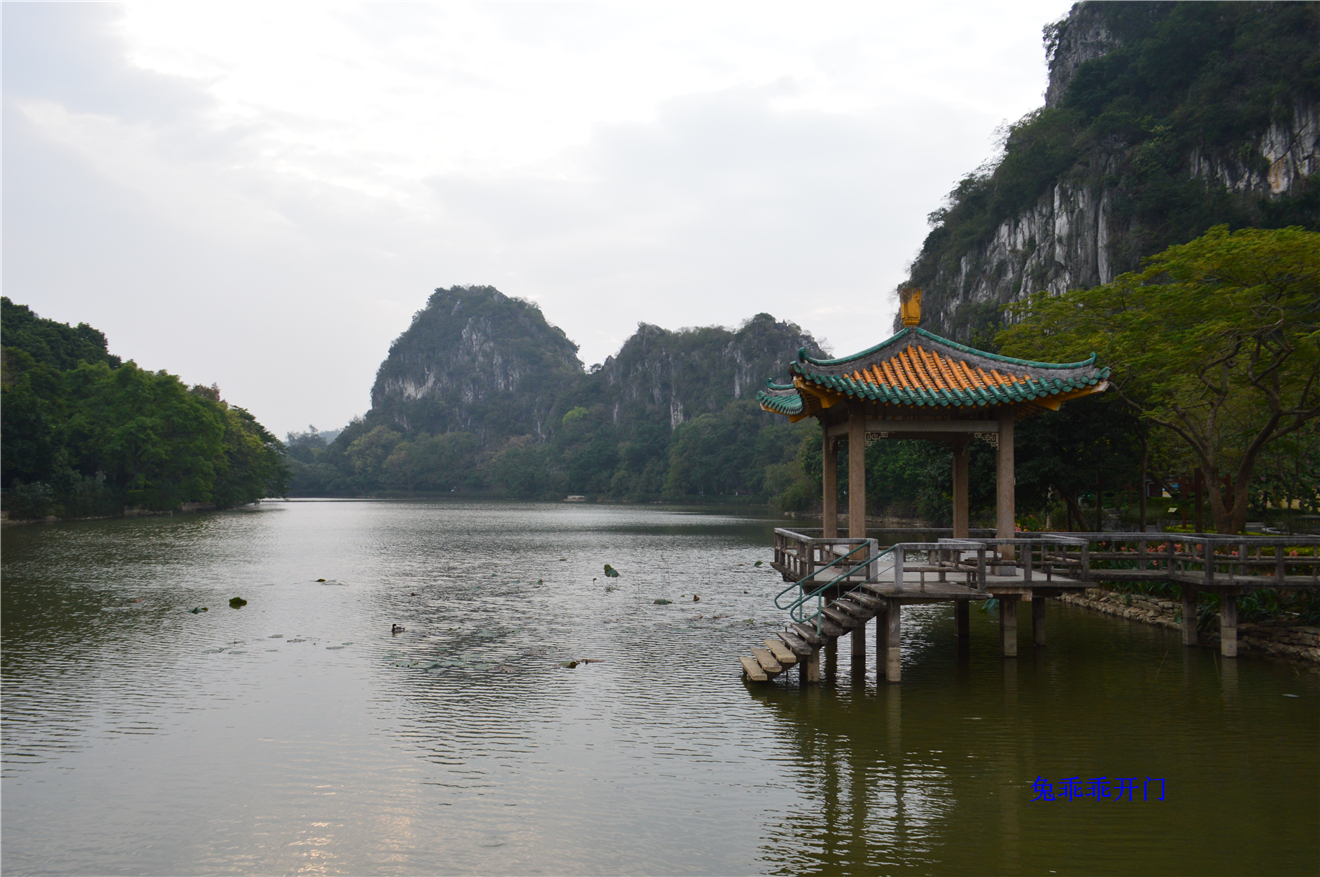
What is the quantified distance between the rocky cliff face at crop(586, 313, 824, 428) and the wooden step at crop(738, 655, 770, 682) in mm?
114076

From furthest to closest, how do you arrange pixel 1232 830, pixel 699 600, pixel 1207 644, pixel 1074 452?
pixel 699 600, pixel 1074 452, pixel 1207 644, pixel 1232 830

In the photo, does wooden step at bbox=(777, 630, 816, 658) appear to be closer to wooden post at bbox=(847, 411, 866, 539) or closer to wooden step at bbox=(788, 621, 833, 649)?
wooden step at bbox=(788, 621, 833, 649)

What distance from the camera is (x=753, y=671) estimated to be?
12203mm

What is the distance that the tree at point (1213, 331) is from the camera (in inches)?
558

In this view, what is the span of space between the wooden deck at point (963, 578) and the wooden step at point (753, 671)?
15mm

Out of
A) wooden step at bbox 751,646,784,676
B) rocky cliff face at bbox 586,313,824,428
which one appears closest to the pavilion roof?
wooden step at bbox 751,646,784,676

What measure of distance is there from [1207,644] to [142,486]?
63.6m

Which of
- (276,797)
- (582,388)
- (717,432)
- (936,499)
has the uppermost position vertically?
(582,388)

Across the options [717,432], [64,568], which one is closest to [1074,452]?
[64,568]

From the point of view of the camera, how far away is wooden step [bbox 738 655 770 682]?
39.3 feet

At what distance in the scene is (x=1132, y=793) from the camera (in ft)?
26.2

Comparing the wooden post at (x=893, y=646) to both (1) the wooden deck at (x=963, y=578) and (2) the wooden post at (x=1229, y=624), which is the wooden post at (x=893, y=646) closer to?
(1) the wooden deck at (x=963, y=578)

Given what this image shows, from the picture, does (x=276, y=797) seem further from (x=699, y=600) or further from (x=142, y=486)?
(x=142, y=486)

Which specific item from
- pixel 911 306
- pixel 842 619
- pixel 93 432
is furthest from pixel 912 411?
pixel 93 432
